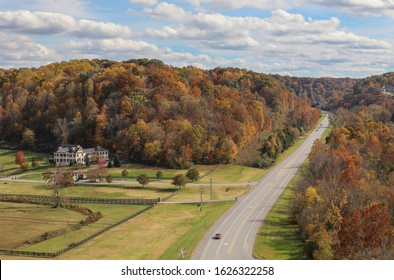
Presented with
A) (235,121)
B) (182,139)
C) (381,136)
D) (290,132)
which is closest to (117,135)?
(182,139)

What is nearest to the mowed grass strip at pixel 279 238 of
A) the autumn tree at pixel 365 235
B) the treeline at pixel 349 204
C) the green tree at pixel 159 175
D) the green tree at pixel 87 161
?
the treeline at pixel 349 204

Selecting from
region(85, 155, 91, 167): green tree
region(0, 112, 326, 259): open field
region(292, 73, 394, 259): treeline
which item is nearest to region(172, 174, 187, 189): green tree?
region(0, 112, 326, 259): open field

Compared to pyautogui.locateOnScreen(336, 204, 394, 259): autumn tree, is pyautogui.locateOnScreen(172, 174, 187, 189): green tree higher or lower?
lower

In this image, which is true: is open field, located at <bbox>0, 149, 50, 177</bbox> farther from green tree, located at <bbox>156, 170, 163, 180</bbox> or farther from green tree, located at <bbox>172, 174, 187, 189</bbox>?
green tree, located at <bbox>172, 174, 187, 189</bbox>

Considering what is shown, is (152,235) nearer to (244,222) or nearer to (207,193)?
(244,222)

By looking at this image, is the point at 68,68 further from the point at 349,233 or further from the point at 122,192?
the point at 349,233

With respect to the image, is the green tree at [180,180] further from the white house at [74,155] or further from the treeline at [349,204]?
the white house at [74,155]
